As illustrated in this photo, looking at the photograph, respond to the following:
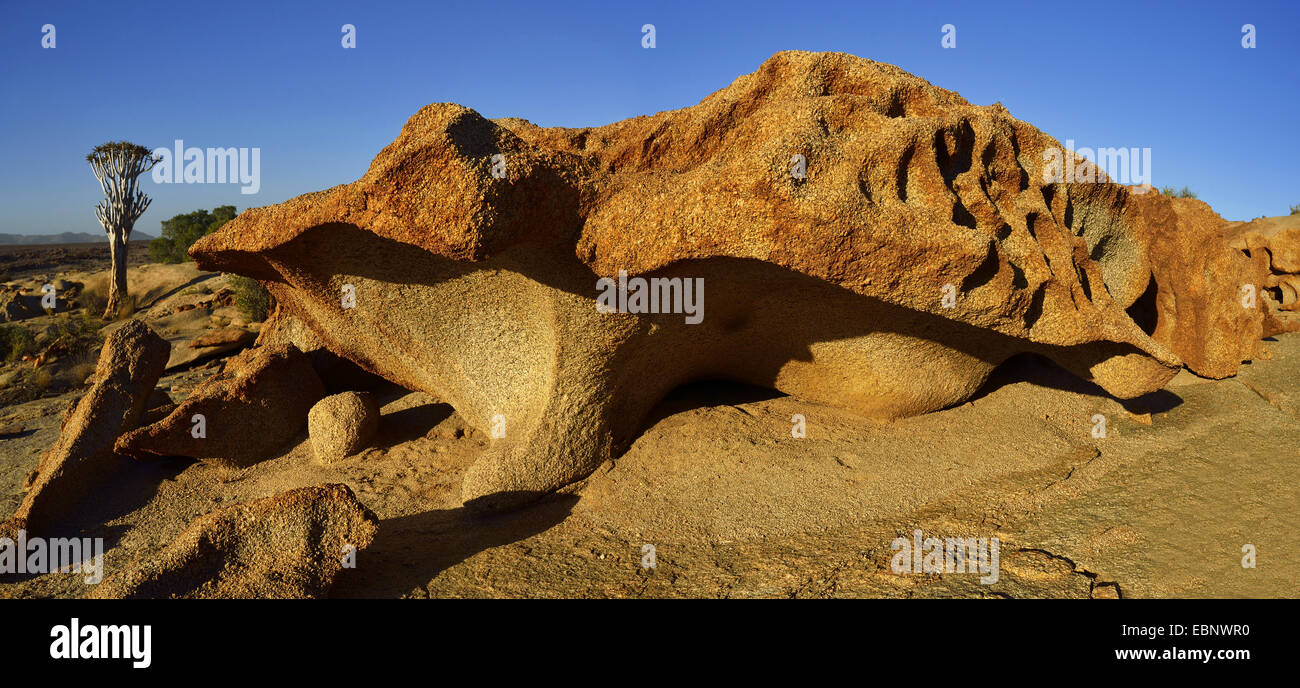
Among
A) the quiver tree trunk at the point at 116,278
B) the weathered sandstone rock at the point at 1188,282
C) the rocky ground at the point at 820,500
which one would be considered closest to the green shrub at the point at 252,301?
the quiver tree trunk at the point at 116,278

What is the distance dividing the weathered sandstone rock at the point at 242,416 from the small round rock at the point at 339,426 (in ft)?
1.40

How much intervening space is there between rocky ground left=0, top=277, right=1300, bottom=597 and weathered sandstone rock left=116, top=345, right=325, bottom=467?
0.16m

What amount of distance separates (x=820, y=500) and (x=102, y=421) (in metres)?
5.05

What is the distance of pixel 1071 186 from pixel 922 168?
6.24 feet

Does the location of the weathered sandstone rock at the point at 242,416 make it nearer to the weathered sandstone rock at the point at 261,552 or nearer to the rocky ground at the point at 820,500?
the rocky ground at the point at 820,500

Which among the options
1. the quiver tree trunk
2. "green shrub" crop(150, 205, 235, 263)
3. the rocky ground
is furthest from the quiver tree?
the rocky ground

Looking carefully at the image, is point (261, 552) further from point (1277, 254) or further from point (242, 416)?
point (1277, 254)

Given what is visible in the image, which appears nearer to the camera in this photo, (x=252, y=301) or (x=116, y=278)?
(x=252, y=301)

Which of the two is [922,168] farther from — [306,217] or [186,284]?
[186,284]

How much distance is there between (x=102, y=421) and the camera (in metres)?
5.02

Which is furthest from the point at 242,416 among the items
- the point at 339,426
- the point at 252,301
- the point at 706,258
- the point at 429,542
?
the point at 252,301
